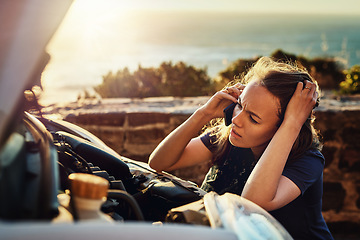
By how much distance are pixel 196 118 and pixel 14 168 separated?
1.44m

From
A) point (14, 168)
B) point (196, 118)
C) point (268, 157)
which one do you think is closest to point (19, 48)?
point (14, 168)

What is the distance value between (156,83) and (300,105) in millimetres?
3755

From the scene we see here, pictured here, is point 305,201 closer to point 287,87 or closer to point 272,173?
point 272,173

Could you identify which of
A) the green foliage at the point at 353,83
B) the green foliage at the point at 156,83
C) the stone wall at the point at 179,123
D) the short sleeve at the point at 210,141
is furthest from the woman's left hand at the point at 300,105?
the green foliage at the point at 156,83

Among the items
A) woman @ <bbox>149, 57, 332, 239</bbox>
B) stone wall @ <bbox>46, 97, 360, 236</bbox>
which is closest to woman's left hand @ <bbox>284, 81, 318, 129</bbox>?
woman @ <bbox>149, 57, 332, 239</bbox>

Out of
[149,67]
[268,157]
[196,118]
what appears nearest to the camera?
[268,157]

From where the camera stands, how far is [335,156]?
11.6 ft

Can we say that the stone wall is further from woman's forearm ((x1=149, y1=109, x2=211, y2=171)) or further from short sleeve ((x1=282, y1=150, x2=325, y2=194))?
short sleeve ((x1=282, y1=150, x2=325, y2=194))

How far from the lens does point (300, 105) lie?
5.96 ft

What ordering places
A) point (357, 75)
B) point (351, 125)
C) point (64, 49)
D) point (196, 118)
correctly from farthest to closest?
point (64, 49)
point (357, 75)
point (351, 125)
point (196, 118)

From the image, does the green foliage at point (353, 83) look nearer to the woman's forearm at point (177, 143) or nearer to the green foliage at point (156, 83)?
the green foliage at point (156, 83)

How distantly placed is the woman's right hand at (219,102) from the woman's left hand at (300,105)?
0.45 m

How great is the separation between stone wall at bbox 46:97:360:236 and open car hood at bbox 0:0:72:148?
93.6 inches

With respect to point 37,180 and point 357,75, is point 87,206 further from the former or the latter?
point 357,75
